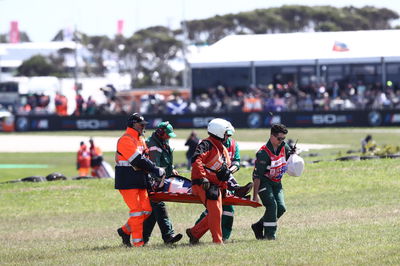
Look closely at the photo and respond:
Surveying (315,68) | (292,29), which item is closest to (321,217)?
(315,68)

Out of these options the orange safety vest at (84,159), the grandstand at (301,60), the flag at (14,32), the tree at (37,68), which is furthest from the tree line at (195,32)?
the orange safety vest at (84,159)

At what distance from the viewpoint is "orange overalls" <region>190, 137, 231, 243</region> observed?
1352 cm

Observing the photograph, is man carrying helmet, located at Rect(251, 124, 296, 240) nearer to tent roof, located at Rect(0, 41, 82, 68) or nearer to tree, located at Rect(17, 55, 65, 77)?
tree, located at Rect(17, 55, 65, 77)

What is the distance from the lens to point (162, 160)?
1438cm

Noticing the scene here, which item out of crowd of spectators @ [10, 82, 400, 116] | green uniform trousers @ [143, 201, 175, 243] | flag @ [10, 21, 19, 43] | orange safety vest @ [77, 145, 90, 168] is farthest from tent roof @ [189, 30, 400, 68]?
flag @ [10, 21, 19, 43]

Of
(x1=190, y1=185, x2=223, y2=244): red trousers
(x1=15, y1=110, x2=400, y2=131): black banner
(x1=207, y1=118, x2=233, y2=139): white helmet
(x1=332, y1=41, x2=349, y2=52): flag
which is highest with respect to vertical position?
(x1=332, y1=41, x2=349, y2=52): flag

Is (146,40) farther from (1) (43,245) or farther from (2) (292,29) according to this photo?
(1) (43,245)

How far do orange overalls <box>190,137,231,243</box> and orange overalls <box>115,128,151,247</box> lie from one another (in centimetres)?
72

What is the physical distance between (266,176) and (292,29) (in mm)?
119895

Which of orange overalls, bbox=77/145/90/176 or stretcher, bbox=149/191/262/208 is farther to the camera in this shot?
orange overalls, bbox=77/145/90/176

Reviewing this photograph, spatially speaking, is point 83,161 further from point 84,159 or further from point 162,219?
point 162,219

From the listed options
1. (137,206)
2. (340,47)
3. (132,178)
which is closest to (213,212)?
(137,206)

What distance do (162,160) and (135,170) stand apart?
0.66 metres

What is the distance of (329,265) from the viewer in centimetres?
1119
